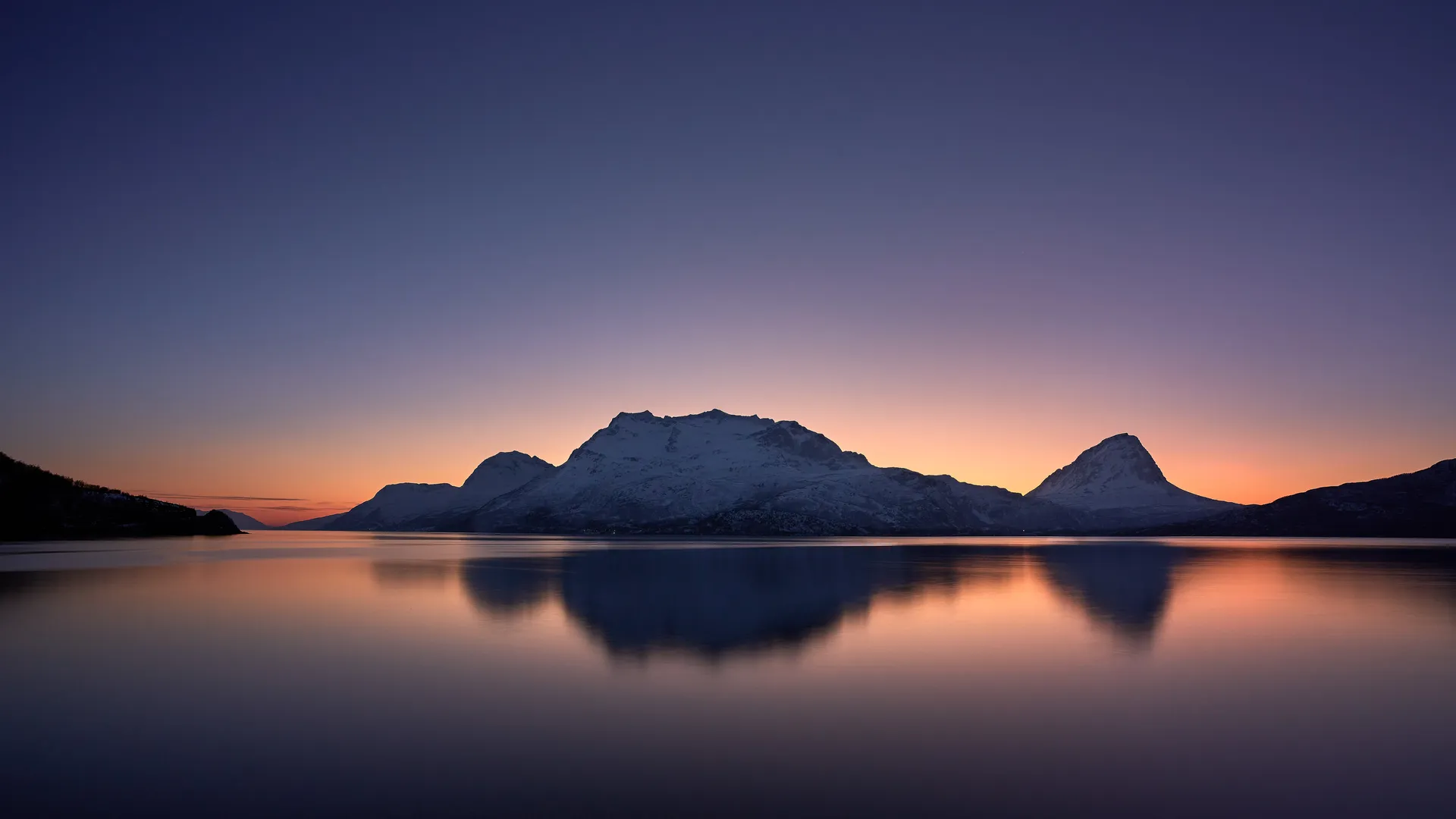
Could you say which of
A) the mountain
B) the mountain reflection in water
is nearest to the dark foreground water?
the mountain reflection in water

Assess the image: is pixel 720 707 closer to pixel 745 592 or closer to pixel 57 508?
pixel 745 592

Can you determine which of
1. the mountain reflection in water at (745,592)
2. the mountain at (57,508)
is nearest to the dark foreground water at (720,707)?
the mountain reflection in water at (745,592)

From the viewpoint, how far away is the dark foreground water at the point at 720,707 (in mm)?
15703

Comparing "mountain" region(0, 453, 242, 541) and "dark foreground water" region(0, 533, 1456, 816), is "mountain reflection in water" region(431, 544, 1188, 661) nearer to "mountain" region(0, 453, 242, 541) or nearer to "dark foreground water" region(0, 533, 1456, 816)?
"dark foreground water" region(0, 533, 1456, 816)

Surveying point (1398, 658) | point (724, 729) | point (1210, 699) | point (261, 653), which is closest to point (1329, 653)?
point (1398, 658)

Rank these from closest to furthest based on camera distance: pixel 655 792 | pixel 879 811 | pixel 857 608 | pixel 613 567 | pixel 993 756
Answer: pixel 879 811 < pixel 655 792 < pixel 993 756 < pixel 857 608 < pixel 613 567

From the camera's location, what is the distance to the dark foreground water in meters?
15.7

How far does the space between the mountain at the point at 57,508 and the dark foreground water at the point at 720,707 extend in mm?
138498

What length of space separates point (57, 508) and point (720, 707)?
649ft

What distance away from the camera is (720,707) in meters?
23.0

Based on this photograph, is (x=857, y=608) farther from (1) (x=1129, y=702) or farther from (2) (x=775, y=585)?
(1) (x=1129, y=702)

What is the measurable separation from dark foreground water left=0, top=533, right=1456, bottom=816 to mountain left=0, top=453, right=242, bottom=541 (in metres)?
138

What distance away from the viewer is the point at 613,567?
293 feet

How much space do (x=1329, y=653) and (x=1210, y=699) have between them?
13.5 meters
